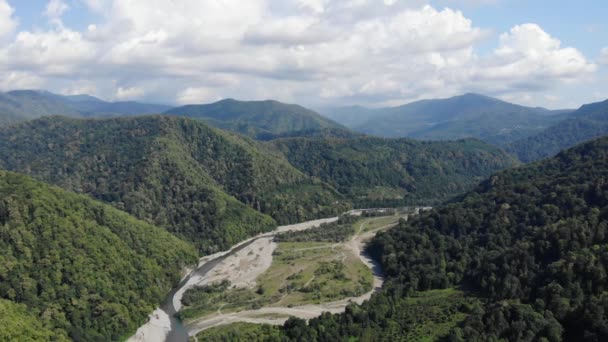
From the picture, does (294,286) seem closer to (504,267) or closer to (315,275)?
(315,275)

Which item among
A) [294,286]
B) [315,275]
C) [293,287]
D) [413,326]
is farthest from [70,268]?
[413,326]

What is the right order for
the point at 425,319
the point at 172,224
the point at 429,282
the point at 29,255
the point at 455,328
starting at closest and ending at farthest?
the point at 455,328
the point at 425,319
the point at 29,255
the point at 429,282
the point at 172,224

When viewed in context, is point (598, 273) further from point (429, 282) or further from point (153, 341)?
point (153, 341)

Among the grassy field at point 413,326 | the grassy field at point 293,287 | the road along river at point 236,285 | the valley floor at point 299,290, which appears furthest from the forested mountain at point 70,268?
the grassy field at point 413,326

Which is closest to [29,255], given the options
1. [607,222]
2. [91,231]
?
[91,231]

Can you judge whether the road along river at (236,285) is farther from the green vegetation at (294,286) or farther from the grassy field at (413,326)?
the grassy field at (413,326)

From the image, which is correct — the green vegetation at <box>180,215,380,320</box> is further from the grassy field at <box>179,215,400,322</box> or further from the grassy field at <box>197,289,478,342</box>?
the grassy field at <box>197,289,478,342</box>
